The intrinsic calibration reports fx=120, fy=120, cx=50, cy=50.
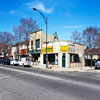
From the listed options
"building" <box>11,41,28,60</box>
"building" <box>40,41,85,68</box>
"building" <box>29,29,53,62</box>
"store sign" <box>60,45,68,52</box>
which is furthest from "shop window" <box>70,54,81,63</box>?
"building" <box>11,41,28,60</box>

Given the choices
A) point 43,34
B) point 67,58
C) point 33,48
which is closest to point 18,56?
point 33,48

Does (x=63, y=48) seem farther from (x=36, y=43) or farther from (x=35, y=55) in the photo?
(x=35, y=55)

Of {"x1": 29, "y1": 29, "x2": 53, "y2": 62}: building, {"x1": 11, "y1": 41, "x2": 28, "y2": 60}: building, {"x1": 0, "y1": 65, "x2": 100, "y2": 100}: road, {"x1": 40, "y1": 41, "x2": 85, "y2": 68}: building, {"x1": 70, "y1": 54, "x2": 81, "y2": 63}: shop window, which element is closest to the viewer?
{"x1": 0, "y1": 65, "x2": 100, "y2": 100}: road

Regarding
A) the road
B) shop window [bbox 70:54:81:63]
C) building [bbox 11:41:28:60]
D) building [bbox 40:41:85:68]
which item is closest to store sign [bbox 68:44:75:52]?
building [bbox 40:41:85:68]

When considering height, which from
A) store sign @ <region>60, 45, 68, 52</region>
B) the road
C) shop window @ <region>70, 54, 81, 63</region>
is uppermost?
store sign @ <region>60, 45, 68, 52</region>

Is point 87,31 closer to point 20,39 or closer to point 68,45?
point 68,45

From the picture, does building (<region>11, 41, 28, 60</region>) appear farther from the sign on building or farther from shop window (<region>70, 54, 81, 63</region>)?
shop window (<region>70, 54, 81, 63</region>)

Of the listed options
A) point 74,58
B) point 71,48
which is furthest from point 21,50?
point 71,48

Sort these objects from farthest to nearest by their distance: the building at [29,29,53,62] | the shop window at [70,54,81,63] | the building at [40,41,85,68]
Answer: the building at [29,29,53,62], the shop window at [70,54,81,63], the building at [40,41,85,68]

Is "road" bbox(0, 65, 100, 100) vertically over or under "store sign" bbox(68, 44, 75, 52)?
under

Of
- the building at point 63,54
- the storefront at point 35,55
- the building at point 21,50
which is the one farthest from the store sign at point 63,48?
the building at point 21,50

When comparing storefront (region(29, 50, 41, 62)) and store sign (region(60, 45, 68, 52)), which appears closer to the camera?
store sign (region(60, 45, 68, 52))

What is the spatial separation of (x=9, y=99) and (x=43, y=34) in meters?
24.7

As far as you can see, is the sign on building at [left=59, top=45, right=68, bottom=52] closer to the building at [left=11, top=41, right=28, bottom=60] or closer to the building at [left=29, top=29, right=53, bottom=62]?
the building at [left=29, top=29, right=53, bottom=62]
